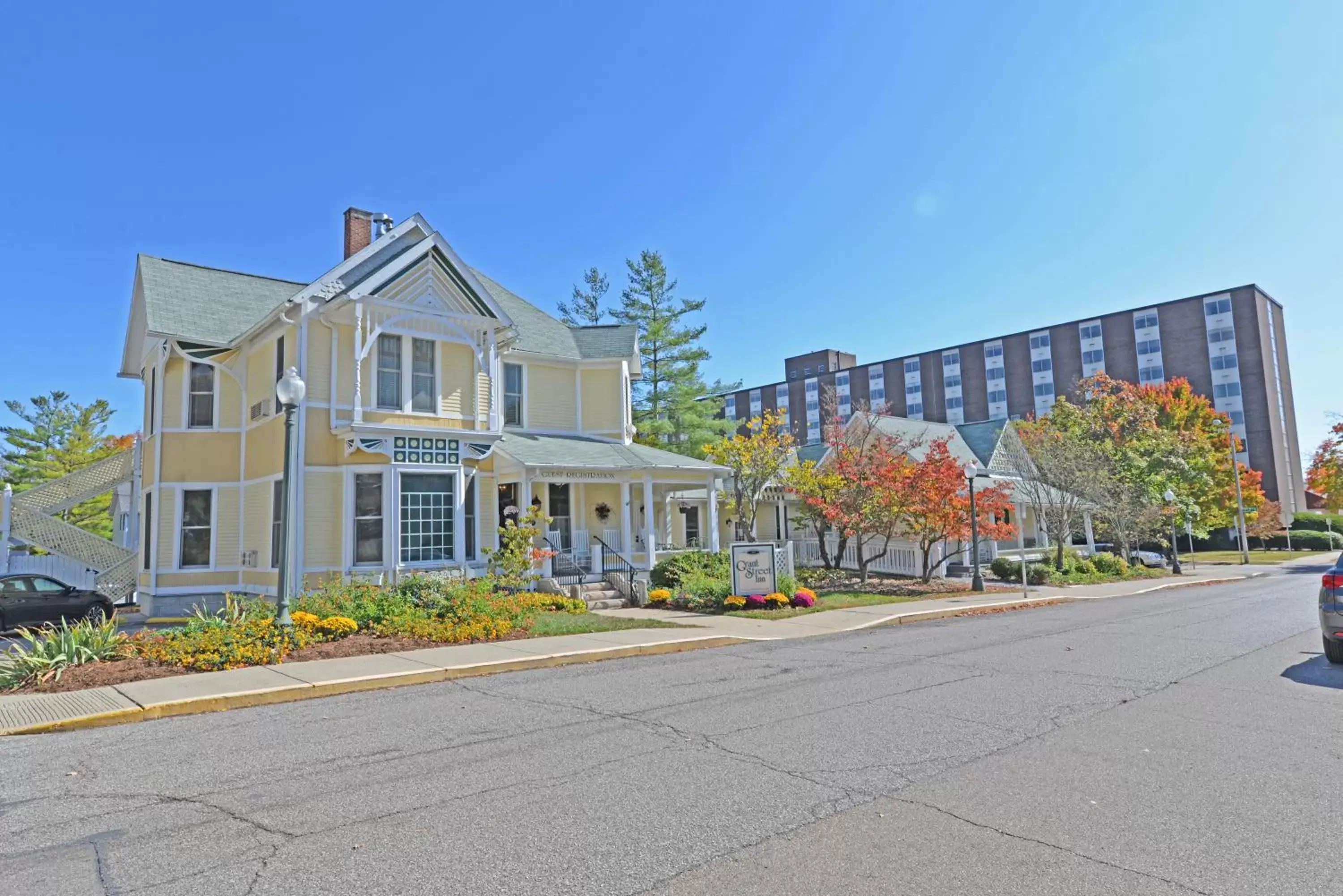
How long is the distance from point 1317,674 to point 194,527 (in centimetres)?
2138

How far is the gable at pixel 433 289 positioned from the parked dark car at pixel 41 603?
9011mm

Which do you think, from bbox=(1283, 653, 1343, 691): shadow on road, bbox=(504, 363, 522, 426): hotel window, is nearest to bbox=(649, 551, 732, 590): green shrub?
bbox=(504, 363, 522, 426): hotel window

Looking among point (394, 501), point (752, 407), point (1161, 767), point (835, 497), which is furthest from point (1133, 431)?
point (752, 407)

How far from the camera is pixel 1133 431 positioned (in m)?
40.4

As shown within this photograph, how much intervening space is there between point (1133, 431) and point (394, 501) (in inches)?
1389

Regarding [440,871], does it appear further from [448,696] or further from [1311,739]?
[1311,739]

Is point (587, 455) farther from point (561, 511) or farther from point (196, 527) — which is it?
point (196, 527)

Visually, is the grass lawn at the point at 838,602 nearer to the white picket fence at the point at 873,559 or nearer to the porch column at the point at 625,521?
the white picket fence at the point at 873,559

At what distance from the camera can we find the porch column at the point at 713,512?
24000mm

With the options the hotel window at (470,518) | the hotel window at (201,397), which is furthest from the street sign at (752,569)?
the hotel window at (201,397)

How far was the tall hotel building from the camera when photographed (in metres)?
70.3

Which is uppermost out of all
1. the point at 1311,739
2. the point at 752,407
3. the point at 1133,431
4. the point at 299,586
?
the point at 752,407

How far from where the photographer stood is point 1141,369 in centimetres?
7606

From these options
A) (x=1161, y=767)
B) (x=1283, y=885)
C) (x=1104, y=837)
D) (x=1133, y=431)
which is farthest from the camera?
(x=1133, y=431)
